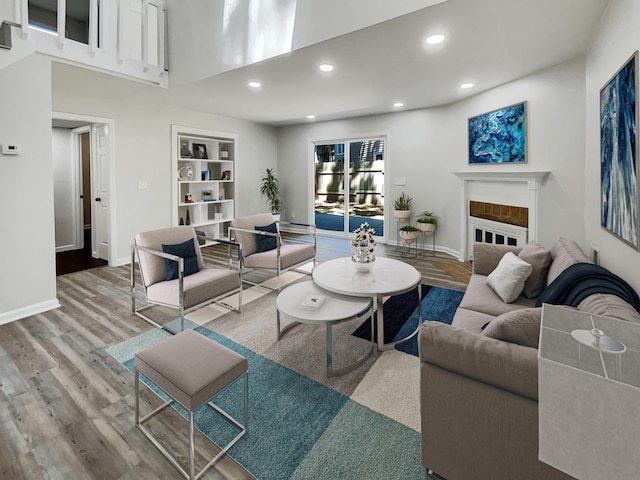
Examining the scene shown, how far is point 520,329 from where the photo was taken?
1.37 m

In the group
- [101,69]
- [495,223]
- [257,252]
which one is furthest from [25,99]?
[495,223]

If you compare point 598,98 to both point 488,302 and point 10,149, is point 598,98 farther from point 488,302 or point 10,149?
point 10,149

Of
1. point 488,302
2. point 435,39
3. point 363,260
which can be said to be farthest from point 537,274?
point 435,39

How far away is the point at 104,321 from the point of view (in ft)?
10.3

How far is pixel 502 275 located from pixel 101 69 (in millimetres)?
4617

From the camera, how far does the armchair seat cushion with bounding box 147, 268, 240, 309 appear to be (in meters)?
2.83

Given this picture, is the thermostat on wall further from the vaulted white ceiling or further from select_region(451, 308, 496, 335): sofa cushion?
select_region(451, 308, 496, 335): sofa cushion

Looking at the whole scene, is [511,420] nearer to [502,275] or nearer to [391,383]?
[391,383]

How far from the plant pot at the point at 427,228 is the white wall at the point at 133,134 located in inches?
170

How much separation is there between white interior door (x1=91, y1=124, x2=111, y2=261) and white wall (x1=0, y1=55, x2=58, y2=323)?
169cm

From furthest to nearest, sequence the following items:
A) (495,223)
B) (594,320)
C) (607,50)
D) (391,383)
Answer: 1. (495,223)
2. (607,50)
3. (391,383)
4. (594,320)

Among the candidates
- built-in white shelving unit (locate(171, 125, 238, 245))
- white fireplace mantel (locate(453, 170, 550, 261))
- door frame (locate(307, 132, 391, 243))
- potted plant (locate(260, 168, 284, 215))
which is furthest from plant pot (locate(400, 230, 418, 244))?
built-in white shelving unit (locate(171, 125, 238, 245))

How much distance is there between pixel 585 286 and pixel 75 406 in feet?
9.69

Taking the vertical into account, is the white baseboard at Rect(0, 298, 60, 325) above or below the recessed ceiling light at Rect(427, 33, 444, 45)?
below
